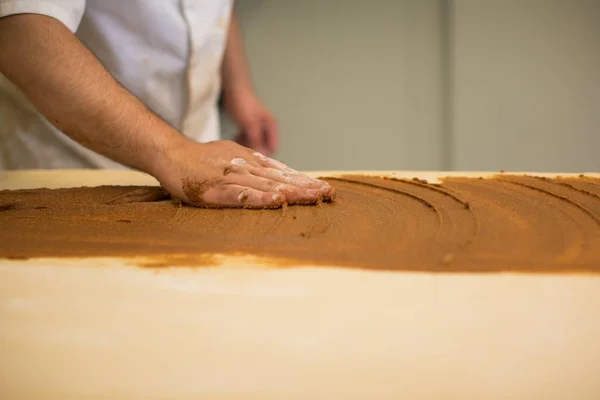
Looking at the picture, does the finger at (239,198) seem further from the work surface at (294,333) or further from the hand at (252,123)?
the hand at (252,123)

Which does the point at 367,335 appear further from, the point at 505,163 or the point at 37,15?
the point at 505,163

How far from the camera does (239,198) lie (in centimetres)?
64

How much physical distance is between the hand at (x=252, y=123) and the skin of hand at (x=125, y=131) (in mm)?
458

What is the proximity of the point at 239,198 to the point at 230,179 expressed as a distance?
0.03m

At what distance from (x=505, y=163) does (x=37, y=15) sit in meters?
1.37

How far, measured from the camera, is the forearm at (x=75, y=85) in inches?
28.4

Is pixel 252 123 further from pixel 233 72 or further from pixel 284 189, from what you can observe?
pixel 284 189

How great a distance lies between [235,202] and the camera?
2.11ft

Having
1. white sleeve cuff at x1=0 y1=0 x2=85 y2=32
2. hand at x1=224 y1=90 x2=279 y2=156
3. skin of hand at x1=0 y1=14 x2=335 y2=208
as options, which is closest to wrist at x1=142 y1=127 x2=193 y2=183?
skin of hand at x1=0 y1=14 x2=335 y2=208

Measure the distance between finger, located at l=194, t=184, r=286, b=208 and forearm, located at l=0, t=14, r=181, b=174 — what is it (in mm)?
102

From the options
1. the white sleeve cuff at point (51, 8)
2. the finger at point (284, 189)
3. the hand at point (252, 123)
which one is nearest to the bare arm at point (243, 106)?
the hand at point (252, 123)

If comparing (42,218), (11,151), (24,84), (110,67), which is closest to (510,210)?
(42,218)

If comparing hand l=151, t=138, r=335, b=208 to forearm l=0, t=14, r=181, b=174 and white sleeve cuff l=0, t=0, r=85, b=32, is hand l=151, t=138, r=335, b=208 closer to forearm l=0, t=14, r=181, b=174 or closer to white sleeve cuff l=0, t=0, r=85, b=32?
forearm l=0, t=14, r=181, b=174

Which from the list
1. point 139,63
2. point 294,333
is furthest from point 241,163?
point 139,63
